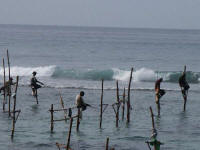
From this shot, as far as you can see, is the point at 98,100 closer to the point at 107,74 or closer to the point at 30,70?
the point at 107,74

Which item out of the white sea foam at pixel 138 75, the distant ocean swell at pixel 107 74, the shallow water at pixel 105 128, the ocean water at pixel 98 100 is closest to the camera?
the shallow water at pixel 105 128

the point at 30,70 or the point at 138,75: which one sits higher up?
the point at 30,70

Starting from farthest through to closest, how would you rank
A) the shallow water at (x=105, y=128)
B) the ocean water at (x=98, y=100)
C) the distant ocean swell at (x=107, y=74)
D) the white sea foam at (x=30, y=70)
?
1. the white sea foam at (x=30, y=70)
2. the distant ocean swell at (x=107, y=74)
3. the ocean water at (x=98, y=100)
4. the shallow water at (x=105, y=128)

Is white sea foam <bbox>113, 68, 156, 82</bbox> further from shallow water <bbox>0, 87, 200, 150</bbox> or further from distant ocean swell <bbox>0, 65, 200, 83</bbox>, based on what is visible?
shallow water <bbox>0, 87, 200, 150</bbox>

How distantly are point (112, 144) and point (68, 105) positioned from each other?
8601 millimetres

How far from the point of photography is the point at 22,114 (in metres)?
25.9

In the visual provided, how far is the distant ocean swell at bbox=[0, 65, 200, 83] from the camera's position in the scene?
4477 centimetres

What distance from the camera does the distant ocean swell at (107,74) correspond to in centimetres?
4477

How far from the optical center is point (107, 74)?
47.7 metres

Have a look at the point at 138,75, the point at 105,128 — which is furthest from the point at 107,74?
the point at 105,128

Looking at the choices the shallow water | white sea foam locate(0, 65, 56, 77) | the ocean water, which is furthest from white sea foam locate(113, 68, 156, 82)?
the shallow water

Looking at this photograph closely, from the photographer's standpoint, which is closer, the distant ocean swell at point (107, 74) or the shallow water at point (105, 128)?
the shallow water at point (105, 128)

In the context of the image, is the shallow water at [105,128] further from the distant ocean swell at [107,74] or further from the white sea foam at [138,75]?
the white sea foam at [138,75]

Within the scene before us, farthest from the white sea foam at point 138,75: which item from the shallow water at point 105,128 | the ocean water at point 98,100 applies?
the shallow water at point 105,128
